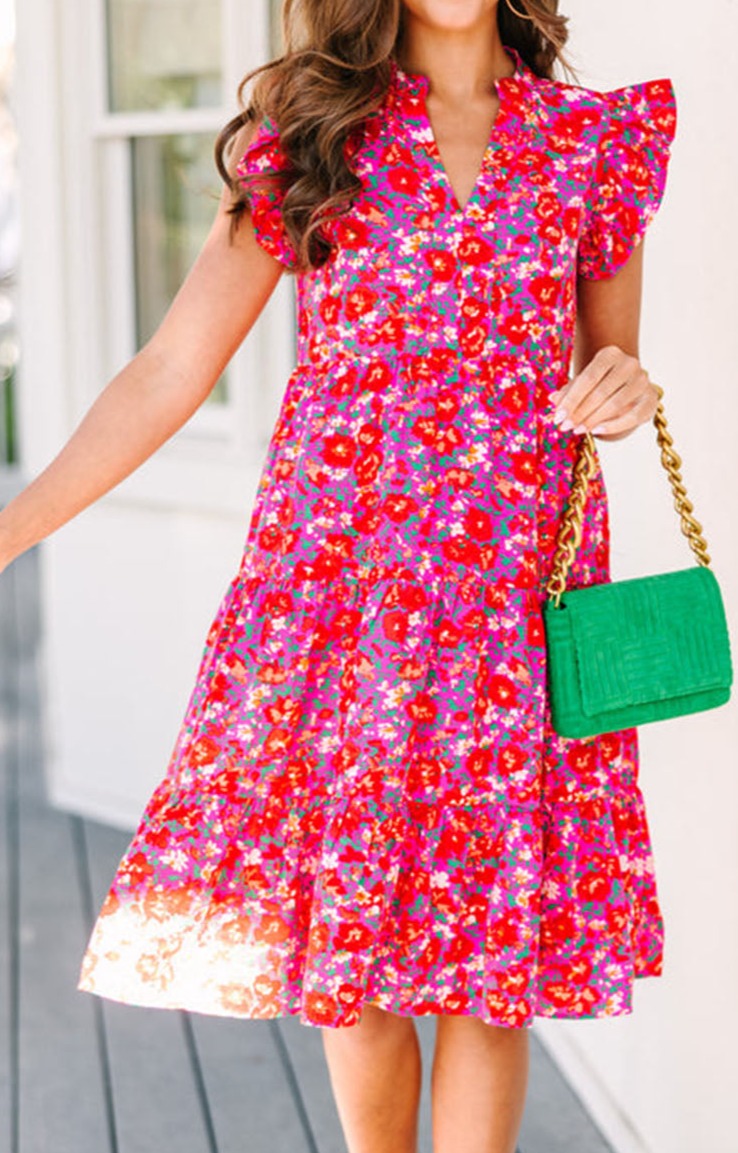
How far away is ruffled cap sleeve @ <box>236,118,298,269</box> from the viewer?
70.5 inches

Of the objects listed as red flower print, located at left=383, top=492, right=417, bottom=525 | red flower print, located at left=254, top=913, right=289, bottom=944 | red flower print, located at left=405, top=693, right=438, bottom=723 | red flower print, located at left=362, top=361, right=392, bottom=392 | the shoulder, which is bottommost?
red flower print, located at left=254, top=913, right=289, bottom=944

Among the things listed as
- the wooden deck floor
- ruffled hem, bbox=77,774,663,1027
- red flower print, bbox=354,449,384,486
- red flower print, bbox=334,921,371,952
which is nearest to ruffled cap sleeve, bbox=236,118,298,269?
red flower print, bbox=354,449,384,486

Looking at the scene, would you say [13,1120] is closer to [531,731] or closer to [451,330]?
[531,731]

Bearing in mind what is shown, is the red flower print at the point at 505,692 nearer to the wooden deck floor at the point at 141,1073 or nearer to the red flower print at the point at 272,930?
the red flower print at the point at 272,930

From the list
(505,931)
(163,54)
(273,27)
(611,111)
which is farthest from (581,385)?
(163,54)

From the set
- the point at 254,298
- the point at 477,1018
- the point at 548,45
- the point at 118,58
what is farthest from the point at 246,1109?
the point at 118,58

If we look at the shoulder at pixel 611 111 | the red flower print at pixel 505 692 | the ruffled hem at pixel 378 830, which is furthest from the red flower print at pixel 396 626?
the shoulder at pixel 611 111

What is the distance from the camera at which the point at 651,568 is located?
2338mm

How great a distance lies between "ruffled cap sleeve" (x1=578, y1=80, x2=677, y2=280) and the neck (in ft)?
0.48

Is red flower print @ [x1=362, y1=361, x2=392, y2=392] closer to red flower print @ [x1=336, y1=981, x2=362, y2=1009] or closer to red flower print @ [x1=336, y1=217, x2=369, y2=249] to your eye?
red flower print @ [x1=336, y1=217, x2=369, y2=249]

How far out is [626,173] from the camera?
5.94 ft

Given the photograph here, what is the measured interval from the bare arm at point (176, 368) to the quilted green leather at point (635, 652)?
0.47 meters

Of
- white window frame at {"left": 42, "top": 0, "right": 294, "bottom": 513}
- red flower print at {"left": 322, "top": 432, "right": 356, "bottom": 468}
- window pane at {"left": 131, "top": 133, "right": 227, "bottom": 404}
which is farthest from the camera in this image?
window pane at {"left": 131, "top": 133, "right": 227, "bottom": 404}

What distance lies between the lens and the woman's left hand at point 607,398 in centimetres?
168
